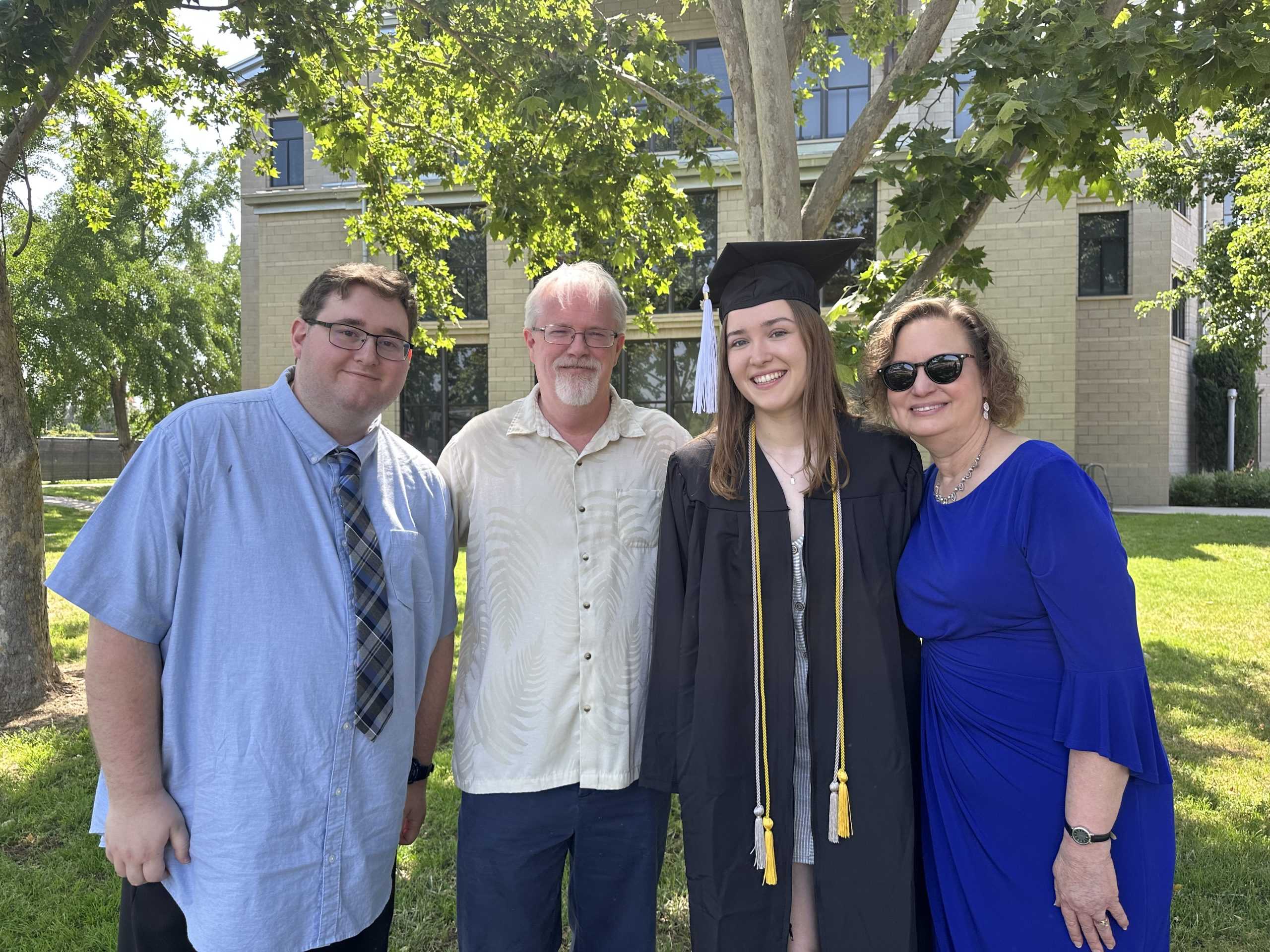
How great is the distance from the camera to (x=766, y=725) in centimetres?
214

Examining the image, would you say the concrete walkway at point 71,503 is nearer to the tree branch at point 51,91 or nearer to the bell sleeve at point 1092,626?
the tree branch at point 51,91

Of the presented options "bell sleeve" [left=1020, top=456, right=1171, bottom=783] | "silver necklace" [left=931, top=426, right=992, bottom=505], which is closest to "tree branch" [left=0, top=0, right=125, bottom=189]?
"silver necklace" [left=931, top=426, right=992, bottom=505]

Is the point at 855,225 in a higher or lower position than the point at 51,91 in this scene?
higher

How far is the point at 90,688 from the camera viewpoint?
1.78m

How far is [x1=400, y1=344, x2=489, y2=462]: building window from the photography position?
1917 cm

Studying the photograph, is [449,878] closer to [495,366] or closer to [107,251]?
[495,366]

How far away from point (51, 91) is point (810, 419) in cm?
559

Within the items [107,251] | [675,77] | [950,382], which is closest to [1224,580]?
[675,77]

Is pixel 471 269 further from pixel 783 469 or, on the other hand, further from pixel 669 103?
pixel 783 469

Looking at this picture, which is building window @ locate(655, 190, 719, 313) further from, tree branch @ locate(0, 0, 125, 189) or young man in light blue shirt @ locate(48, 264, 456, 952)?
young man in light blue shirt @ locate(48, 264, 456, 952)

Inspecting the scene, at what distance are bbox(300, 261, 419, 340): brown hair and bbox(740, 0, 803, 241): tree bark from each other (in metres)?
2.12

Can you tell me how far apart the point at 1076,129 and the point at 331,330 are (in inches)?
107

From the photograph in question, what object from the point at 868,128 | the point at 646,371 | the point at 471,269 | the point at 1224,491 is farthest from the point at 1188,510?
the point at 868,128

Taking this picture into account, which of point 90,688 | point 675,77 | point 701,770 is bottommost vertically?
point 701,770
